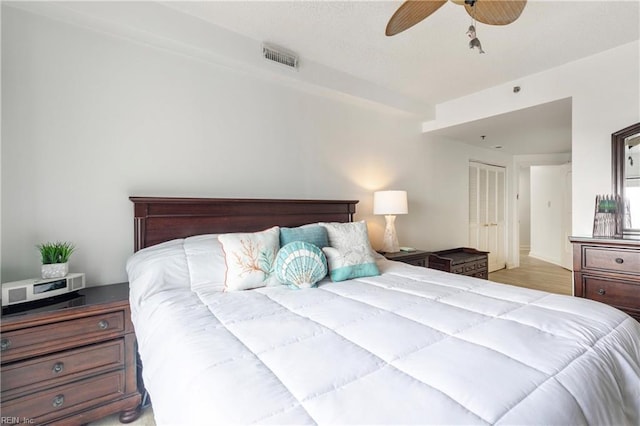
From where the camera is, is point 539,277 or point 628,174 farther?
point 539,277

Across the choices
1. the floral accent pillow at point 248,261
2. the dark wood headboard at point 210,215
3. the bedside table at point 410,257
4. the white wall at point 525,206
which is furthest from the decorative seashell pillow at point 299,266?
the white wall at point 525,206

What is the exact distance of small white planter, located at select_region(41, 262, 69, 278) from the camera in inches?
65.4

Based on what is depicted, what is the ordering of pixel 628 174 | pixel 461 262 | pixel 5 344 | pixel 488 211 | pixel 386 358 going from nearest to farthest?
pixel 386 358 < pixel 5 344 < pixel 628 174 < pixel 461 262 < pixel 488 211

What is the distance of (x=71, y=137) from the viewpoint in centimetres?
192

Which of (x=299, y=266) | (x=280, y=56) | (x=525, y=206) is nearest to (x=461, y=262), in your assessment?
(x=299, y=266)

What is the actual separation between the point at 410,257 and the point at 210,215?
78.7 inches

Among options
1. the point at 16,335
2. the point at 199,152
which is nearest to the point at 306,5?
the point at 199,152

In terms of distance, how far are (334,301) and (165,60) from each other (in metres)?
2.13

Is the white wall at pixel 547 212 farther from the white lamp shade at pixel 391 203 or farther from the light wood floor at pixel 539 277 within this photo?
the white lamp shade at pixel 391 203

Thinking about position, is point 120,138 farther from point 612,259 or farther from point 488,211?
point 488,211

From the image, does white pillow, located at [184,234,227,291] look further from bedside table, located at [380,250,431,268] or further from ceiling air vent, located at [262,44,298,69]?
bedside table, located at [380,250,431,268]

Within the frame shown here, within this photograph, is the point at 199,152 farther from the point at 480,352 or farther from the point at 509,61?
the point at 509,61

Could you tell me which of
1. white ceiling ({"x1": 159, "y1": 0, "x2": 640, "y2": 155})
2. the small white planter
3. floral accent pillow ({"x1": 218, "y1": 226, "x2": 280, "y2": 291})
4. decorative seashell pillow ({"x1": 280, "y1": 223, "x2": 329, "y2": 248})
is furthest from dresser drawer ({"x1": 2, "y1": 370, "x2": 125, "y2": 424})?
white ceiling ({"x1": 159, "y1": 0, "x2": 640, "y2": 155})

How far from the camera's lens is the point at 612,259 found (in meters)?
2.29
